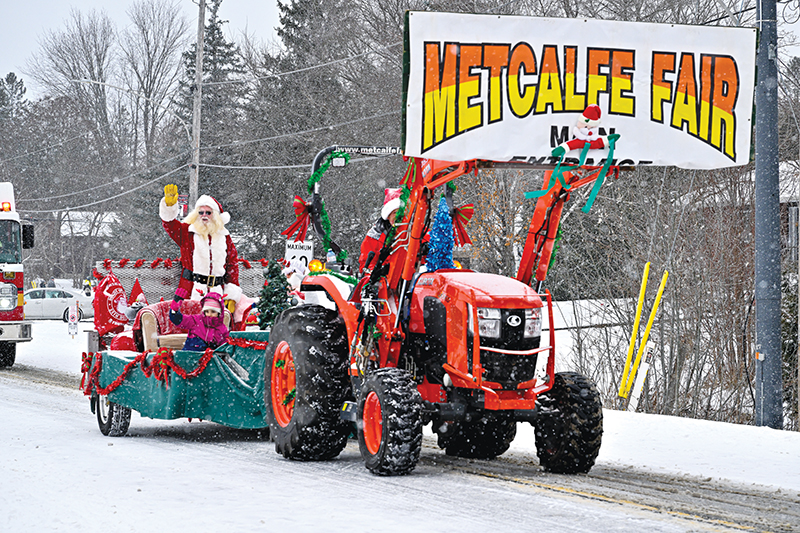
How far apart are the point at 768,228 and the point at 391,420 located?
559cm

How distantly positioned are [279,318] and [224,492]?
2314 mm

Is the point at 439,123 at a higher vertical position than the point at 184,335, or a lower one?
higher

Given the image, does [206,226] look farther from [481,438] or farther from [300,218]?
[481,438]

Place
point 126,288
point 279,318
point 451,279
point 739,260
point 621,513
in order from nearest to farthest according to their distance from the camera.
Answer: point 621,513, point 451,279, point 279,318, point 126,288, point 739,260

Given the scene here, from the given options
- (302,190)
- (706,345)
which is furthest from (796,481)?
(302,190)

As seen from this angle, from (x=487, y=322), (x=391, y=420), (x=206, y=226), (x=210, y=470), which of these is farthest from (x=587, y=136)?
(x=206, y=226)

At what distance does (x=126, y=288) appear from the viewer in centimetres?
1165

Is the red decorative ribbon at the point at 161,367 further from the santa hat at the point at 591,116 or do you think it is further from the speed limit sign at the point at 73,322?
the speed limit sign at the point at 73,322

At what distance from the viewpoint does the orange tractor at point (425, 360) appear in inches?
269

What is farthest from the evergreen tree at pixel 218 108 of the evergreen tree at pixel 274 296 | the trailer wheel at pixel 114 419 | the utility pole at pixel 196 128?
the trailer wheel at pixel 114 419

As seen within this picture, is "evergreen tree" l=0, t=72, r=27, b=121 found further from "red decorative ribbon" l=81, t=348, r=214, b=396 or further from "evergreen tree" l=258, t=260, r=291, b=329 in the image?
"red decorative ribbon" l=81, t=348, r=214, b=396

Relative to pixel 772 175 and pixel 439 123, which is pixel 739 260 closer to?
pixel 772 175

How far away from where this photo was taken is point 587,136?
21.8 ft

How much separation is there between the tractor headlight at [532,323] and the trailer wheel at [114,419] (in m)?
4.61
